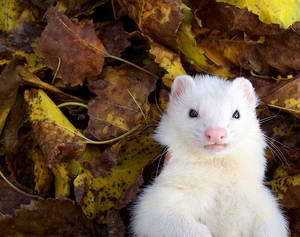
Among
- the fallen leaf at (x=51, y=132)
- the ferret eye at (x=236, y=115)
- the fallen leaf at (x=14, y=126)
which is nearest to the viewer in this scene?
the ferret eye at (x=236, y=115)

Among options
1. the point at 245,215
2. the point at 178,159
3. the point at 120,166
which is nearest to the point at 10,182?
the point at 120,166

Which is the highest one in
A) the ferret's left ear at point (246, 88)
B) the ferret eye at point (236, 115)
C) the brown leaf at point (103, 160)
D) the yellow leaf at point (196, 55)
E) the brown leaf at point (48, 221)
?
the yellow leaf at point (196, 55)

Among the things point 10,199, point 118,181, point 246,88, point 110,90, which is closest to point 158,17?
point 110,90

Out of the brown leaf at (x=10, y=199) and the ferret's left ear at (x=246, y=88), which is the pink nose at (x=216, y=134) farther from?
the brown leaf at (x=10, y=199)

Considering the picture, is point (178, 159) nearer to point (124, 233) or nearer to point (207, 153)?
point (207, 153)

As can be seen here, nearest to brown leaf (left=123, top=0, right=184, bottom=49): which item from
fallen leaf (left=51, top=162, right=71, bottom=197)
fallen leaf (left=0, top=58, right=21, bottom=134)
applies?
fallen leaf (left=0, top=58, right=21, bottom=134)

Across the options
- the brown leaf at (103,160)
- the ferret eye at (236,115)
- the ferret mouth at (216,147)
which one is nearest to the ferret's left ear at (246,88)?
the ferret eye at (236,115)
